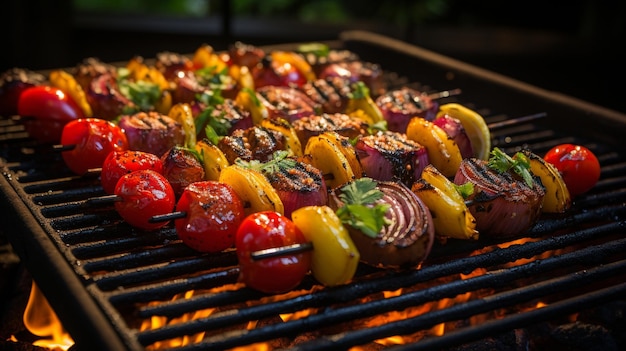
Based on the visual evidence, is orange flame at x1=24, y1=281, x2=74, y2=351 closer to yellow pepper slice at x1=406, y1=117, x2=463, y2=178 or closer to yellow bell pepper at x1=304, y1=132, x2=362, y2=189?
yellow bell pepper at x1=304, y1=132, x2=362, y2=189

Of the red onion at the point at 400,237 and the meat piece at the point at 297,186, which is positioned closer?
the red onion at the point at 400,237

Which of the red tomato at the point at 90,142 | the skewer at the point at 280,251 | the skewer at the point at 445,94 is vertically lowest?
the skewer at the point at 280,251

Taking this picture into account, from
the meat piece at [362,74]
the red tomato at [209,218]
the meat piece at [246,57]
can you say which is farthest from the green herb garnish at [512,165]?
the meat piece at [246,57]

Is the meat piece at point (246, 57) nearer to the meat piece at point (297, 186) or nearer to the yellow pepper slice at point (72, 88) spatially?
the yellow pepper slice at point (72, 88)

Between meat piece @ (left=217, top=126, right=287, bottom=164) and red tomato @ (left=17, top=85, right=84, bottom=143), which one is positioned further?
red tomato @ (left=17, top=85, right=84, bottom=143)

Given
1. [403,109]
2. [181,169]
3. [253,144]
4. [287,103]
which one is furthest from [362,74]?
[181,169]

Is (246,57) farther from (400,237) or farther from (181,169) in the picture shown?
(400,237)

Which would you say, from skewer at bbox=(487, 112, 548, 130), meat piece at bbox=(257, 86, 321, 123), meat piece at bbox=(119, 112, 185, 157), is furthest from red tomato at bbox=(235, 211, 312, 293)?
skewer at bbox=(487, 112, 548, 130)
